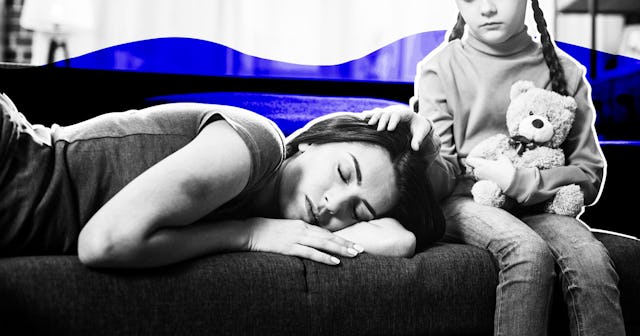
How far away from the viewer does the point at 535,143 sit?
5.35 feet

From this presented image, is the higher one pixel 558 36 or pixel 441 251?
pixel 558 36

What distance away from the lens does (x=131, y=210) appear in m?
1.05

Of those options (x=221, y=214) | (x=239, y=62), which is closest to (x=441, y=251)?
(x=221, y=214)

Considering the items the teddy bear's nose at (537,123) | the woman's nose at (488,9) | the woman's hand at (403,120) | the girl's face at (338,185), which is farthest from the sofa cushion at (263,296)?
the woman's nose at (488,9)

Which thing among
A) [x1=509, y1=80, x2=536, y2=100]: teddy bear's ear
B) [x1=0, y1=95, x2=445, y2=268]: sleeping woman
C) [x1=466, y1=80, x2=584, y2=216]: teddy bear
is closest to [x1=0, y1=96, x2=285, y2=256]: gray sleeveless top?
[x1=0, y1=95, x2=445, y2=268]: sleeping woman

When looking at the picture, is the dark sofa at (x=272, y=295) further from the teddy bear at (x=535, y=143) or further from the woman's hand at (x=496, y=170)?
the woman's hand at (x=496, y=170)

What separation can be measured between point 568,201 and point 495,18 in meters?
0.49

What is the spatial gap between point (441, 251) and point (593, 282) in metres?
0.29

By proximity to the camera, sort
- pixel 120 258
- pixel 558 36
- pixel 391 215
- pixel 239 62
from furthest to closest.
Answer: pixel 558 36, pixel 239 62, pixel 391 215, pixel 120 258

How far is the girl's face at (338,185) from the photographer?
129 cm

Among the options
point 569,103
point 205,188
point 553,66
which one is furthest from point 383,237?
point 553,66

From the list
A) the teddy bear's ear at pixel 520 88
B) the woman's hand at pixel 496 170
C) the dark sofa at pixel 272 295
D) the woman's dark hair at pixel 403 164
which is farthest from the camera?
the teddy bear's ear at pixel 520 88

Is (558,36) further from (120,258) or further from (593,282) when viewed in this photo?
(120,258)

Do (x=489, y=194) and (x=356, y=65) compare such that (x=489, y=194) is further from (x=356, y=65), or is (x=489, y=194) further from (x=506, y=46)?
(x=356, y=65)
